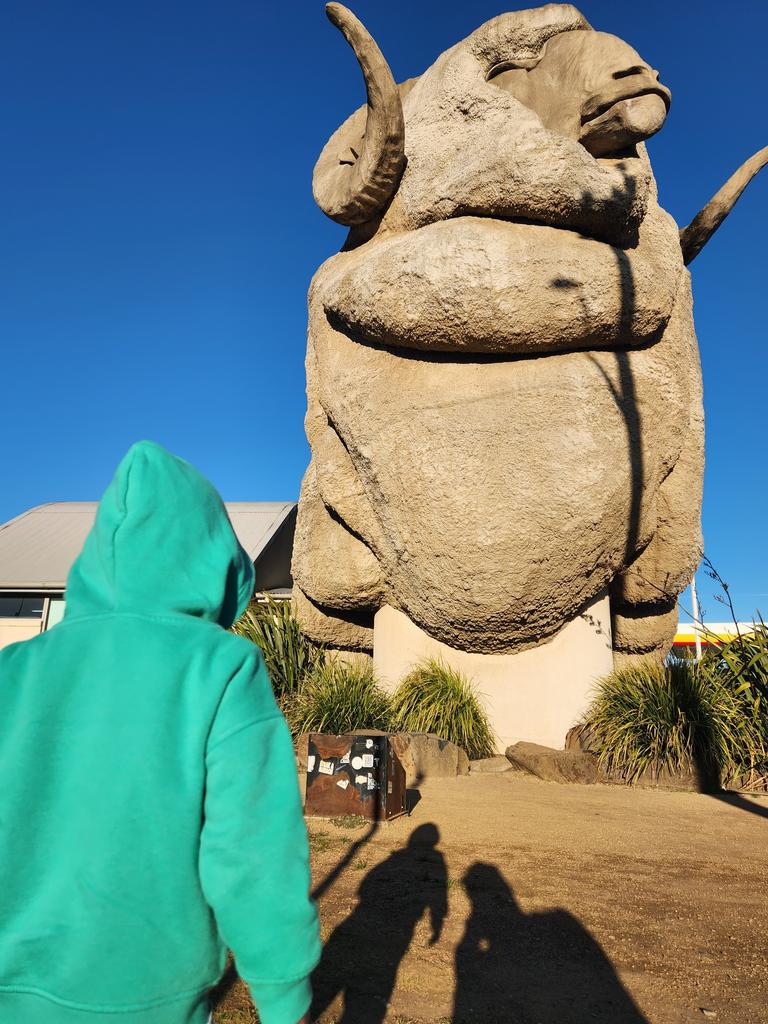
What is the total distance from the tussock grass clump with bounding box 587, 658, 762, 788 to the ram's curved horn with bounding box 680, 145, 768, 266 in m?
4.45

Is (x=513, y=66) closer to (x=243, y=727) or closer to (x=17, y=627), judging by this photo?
(x=243, y=727)

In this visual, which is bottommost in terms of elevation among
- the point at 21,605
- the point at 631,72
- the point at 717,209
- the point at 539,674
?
the point at 539,674

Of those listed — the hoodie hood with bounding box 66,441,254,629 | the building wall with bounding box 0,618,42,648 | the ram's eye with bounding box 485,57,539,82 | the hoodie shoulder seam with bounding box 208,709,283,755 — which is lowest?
the hoodie shoulder seam with bounding box 208,709,283,755

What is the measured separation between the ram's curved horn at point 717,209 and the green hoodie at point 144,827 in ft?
27.4

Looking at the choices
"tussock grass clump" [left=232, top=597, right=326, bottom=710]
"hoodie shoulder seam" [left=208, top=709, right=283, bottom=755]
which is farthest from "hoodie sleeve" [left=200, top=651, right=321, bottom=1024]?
"tussock grass clump" [left=232, top=597, right=326, bottom=710]

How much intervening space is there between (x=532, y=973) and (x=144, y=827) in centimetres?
230

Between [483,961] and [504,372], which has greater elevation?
[504,372]

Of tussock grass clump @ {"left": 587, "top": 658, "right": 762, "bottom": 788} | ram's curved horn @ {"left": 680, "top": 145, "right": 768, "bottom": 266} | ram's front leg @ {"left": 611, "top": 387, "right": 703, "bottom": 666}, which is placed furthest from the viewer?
ram's front leg @ {"left": 611, "top": 387, "right": 703, "bottom": 666}

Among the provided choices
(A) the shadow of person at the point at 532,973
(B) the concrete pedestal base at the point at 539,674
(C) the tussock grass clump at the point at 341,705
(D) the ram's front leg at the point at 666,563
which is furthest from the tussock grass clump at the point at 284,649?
(A) the shadow of person at the point at 532,973

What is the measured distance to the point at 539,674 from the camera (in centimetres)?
788

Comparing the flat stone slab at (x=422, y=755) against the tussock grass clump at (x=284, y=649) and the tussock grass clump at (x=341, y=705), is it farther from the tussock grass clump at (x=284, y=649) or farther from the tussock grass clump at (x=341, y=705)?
the tussock grass clump at (x=284, y=649)

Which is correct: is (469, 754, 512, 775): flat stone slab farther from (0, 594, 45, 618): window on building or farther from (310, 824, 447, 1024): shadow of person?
(0, 594, 45, 618): window on building

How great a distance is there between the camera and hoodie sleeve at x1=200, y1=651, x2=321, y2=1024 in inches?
46.8

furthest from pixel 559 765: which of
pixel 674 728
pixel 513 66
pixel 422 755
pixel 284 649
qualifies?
pixel 513 66
